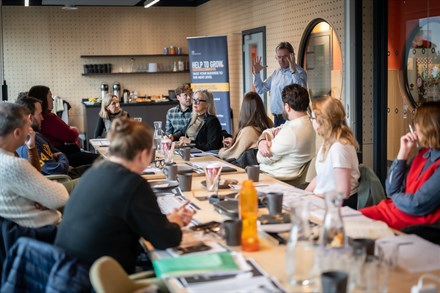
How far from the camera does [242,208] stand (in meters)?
2.77

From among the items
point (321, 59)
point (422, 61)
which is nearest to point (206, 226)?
point (422, 61)

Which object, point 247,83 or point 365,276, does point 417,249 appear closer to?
point 365,276

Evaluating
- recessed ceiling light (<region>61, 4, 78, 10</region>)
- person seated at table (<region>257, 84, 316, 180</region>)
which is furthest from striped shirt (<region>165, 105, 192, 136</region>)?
recessed ceiling light (<region>61, 4, 78, 10</region>)

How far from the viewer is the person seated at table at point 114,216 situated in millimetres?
2641

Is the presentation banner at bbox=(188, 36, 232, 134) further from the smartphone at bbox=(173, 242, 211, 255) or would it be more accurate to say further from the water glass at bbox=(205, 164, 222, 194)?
the smartphone at bbox=(173, 242, 211, 255)

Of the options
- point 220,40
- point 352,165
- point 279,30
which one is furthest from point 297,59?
point 352,165

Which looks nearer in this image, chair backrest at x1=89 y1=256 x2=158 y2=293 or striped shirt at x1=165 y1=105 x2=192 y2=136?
chair backrest at x1=89 y1=256 x2=158 y2=293

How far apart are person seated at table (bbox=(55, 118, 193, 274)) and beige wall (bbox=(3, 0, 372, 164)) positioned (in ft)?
28.9

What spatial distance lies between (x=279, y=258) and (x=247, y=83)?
8.75 m

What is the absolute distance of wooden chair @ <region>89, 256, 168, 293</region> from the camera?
2179mm

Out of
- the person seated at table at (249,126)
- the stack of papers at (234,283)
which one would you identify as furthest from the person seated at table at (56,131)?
the stack of papers at (234,283)

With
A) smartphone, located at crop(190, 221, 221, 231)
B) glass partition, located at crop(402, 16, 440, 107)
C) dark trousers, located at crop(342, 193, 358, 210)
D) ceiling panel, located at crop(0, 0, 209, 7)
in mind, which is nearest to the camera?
smartphone, located at crop(190, 221, 221, 231)

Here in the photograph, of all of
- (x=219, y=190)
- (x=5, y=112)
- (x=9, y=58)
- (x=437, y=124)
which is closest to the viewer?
(x=437, y=124)

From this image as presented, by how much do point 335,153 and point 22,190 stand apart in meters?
1.84
